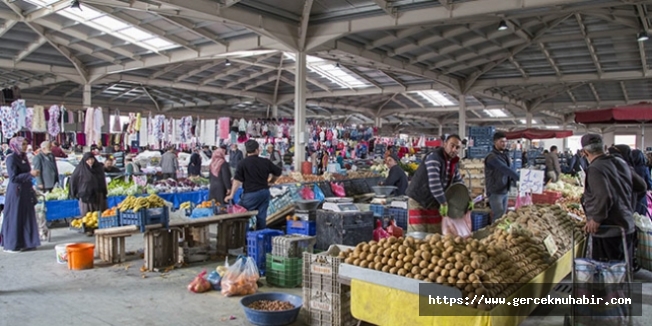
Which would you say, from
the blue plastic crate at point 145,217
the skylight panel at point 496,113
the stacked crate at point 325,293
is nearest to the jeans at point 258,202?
the blue plastic crate at point 145,217

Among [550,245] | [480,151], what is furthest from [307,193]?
[480,151]

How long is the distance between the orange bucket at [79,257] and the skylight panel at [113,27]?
6.60m

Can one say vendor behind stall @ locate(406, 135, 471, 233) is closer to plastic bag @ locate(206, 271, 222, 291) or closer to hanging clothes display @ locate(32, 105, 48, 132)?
plastic bag @ locate(206, 271, 222, 291)

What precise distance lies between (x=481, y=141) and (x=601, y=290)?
13.0m

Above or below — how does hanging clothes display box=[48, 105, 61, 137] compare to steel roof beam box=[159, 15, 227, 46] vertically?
below

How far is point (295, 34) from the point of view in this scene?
11.9m

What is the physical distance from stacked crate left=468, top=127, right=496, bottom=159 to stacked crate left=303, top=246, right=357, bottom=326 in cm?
1309

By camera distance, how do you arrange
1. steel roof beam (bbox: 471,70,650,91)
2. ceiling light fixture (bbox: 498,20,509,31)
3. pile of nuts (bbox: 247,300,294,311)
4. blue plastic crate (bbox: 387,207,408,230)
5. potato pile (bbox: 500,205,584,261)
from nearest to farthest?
pile of nuts (bbox: 247,300,294,311) → potato pile (bbox: 500,205,584,261) → blue plastic crate (bbox: 387,207,408,230) → ceiling light fixture (bbox: 498,20,509,31) → steel roof beam (bbox: 471,70,650,91)

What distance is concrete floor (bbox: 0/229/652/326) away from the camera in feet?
14.5

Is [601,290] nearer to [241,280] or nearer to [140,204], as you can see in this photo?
[241,280]

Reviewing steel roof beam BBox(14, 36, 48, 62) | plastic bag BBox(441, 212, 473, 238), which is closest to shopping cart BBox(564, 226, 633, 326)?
plastic bag BBox(441, 212, 473, 238)

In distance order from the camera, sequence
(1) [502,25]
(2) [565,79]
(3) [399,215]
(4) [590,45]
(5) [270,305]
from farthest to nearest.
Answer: (2) [565,79] < (4) [590,45] < (1) [502,25] < (3) [399,215] < (5) [270,305]

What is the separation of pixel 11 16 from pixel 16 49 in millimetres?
3112

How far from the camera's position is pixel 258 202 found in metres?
6.75
